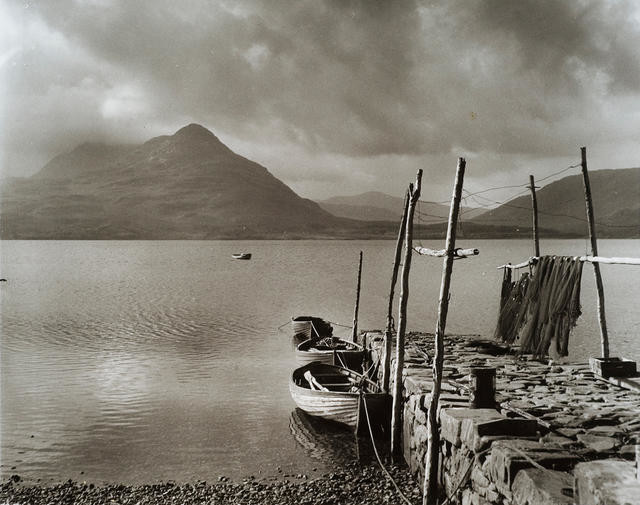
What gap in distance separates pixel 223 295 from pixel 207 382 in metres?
37.3

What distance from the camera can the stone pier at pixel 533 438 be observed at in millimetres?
5957

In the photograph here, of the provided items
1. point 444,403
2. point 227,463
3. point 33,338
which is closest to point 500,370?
point 444,403

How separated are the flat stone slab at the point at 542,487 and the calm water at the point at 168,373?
7.39 metres

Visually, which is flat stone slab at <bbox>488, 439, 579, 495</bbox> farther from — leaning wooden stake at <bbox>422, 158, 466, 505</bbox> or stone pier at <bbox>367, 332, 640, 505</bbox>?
leaning wooden stake at <bbox>422, 158, 466, 505</bbox>

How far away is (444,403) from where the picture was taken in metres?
10.9

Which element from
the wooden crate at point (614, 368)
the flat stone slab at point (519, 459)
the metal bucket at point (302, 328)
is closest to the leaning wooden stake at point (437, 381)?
the flat stone slab at point (519, 459)

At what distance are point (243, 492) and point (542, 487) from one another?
731 cm

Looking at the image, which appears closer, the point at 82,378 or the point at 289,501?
the point at 289,501

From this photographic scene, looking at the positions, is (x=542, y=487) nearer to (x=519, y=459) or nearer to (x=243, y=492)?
(x=519, y=459)

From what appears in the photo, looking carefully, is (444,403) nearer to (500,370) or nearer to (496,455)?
(496,455)

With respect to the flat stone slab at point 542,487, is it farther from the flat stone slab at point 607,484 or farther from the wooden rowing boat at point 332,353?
the wooden rowing boat at point 332,353

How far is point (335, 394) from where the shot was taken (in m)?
15.6

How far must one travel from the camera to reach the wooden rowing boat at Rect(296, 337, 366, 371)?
2220cm

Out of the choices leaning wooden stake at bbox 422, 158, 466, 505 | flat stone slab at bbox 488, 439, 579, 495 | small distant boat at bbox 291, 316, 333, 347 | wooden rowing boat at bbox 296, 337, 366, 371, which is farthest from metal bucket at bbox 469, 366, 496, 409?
small distant boat at bbox 291, 316, 333, 347
